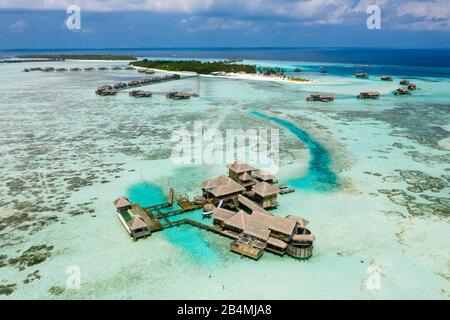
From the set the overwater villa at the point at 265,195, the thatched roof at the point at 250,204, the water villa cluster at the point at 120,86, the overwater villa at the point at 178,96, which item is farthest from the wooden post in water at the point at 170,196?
the water villa cluster at the point at 120,86

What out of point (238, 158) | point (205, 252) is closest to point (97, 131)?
point (238, 158)

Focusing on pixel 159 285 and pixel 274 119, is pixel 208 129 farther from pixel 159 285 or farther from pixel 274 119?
pixel 159 285

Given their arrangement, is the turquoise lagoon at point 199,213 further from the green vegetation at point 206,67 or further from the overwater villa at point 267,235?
the green vegetation at point 206,67

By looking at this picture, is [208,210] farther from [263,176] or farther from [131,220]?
[263,176]

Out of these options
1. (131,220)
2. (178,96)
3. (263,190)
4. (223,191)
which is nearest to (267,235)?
(263,190)

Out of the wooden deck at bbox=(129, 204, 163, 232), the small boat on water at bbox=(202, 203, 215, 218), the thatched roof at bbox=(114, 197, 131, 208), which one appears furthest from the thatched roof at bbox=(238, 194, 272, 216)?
the thatched roof at bbox=(114, 197, 131, 208)

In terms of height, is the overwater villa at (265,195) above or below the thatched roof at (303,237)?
above
